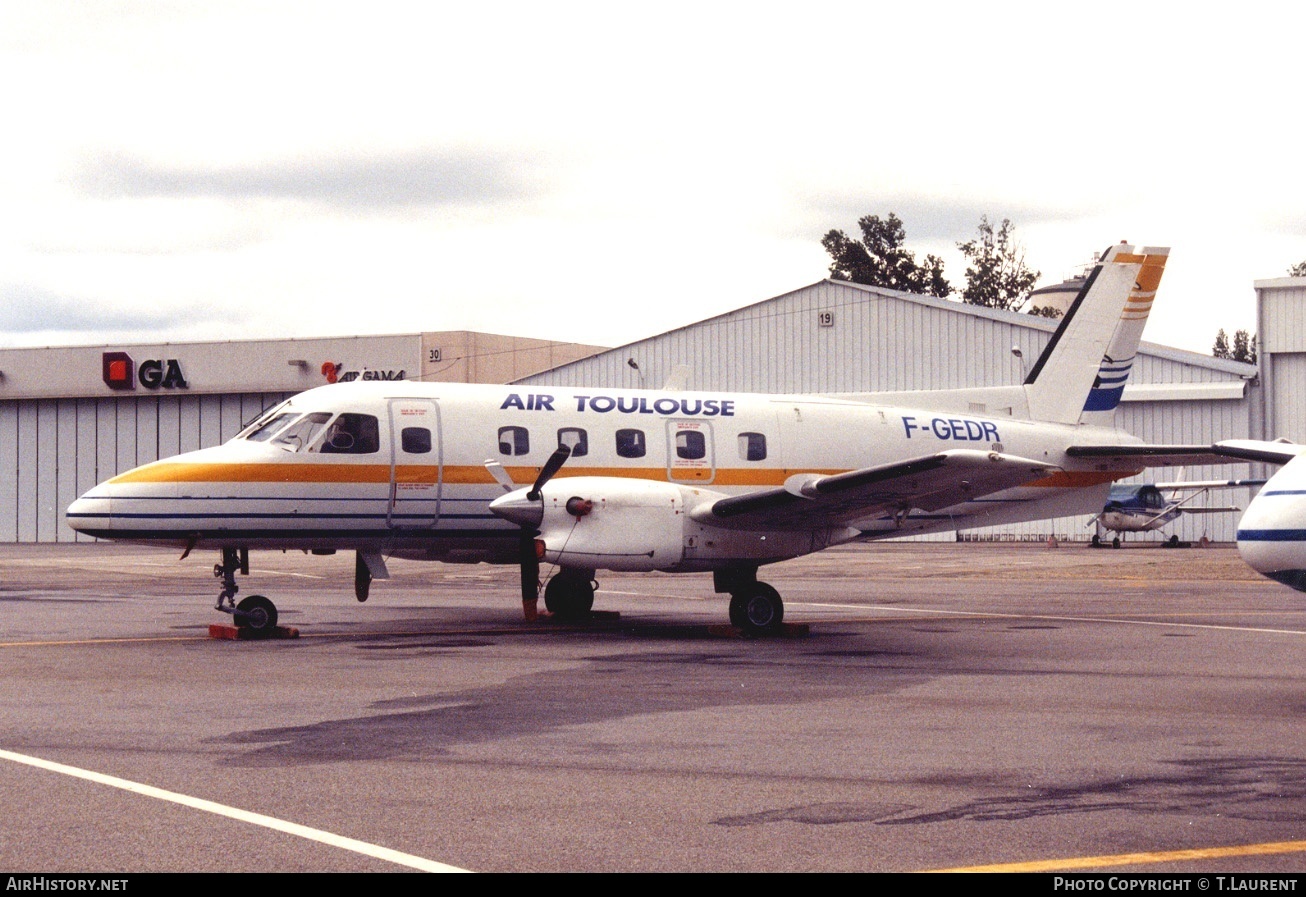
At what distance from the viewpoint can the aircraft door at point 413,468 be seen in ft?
61.2

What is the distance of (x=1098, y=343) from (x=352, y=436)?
468 inches

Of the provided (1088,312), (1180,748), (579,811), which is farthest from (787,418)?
(579,811)

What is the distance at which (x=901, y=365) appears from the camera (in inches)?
2245

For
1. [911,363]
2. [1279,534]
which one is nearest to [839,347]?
[911,363]

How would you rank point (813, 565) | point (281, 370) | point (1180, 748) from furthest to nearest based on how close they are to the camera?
1. point (281, 370)
2. point (813, 565)
3. point (1180, 748)

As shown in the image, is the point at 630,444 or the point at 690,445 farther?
the point at 690,445

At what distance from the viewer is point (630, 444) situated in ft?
64.8

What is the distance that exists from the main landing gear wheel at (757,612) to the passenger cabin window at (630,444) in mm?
2520

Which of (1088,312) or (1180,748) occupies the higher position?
(1088,312)

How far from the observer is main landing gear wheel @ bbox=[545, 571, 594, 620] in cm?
2120

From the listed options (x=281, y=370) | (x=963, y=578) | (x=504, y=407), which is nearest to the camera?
(x=504, y=407)

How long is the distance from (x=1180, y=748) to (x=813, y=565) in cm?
3050

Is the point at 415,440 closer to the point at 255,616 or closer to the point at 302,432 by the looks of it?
the point at 302,432

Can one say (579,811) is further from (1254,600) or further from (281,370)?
(281,370)
